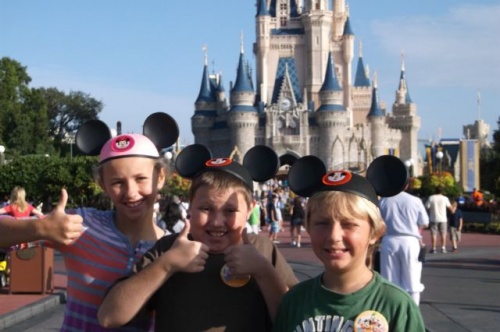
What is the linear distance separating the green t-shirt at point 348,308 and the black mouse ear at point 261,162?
529mm

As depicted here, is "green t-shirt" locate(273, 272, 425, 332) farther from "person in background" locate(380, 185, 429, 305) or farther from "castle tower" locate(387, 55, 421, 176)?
"castle tower" locate(387, 55, 421, 176)

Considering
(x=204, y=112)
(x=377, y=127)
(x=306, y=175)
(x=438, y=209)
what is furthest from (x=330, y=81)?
(x=306, y=175)

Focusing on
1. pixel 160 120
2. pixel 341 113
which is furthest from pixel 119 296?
pixel 341 113

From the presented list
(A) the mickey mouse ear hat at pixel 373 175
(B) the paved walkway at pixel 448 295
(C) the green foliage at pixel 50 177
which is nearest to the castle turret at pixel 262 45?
(C) the green foliage at pixel 50 177

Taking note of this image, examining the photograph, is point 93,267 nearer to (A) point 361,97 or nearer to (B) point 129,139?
(B) point 129,139

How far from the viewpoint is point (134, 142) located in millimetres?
2609

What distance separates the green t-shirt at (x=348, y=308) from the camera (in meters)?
2.07

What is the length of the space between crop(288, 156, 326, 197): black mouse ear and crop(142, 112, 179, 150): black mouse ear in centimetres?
55

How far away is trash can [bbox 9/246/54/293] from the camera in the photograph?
373 inches

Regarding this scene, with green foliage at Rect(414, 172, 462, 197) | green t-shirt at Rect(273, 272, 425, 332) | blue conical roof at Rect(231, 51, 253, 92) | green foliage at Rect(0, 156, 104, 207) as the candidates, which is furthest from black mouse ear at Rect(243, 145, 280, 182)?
blue conical roof at Rect(231, 51, 253, 92)

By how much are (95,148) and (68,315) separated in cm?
62

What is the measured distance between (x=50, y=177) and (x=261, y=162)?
25955mm

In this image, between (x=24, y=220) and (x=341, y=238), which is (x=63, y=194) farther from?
(x=341, y=238)

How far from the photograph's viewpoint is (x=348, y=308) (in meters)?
2.10
